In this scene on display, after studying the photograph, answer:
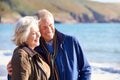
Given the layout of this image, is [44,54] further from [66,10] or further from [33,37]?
[66,10]

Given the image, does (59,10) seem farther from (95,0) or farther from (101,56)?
(101,56)

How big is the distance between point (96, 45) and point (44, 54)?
3054mm

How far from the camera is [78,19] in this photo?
4.02 m

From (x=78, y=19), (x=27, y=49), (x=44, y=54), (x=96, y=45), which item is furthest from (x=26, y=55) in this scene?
(x=96, y=45)

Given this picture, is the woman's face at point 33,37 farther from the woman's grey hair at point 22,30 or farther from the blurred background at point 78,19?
the blurred background at point 78,19

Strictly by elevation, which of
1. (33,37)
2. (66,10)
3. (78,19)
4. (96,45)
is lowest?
(96,45)

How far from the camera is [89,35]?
4301mm

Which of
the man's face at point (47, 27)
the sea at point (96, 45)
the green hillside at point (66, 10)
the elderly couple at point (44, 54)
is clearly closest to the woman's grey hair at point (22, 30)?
the elderly couple at point (44, 54)

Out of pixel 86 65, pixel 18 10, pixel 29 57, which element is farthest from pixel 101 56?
pixel 29 57

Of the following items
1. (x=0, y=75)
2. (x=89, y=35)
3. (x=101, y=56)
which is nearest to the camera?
(x=0, y=75)

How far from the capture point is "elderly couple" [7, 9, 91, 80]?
1459 mm

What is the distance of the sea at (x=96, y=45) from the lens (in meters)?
3.90

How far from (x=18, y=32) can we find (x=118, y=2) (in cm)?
254

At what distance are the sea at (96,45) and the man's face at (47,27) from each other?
2.04 meters
